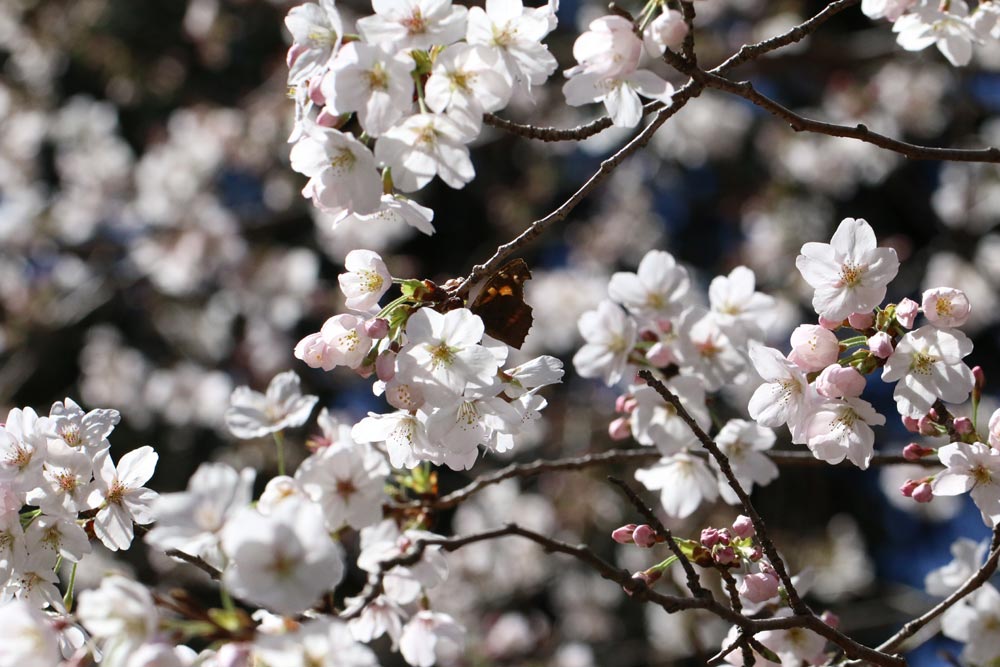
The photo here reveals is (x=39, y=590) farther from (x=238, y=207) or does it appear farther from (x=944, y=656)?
(x=238, y=207)

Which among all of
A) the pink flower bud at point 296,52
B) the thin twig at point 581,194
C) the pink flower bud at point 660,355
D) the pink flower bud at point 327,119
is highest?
the pink flower bud at point 296,52

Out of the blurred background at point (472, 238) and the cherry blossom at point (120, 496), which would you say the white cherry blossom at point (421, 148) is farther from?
the blurred background at point (472, 238)

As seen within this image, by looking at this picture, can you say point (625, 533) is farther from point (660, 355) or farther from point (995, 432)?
point (995, 432)

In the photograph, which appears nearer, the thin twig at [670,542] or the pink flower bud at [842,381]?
the thin twig at [670,542]

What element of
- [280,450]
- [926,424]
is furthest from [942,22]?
[280,450]

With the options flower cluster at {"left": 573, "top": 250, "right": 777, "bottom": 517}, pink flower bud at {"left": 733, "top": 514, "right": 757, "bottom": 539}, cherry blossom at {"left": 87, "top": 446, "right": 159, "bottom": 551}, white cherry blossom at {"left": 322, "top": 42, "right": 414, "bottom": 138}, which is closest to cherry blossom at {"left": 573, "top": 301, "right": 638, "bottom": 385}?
flower cluster at {"left": 573, "top": 250, "right": 777, "bottom": 517}

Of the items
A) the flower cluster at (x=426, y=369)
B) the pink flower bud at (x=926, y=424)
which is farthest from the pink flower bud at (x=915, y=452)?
the flower cluster at (x=426, y=369)
